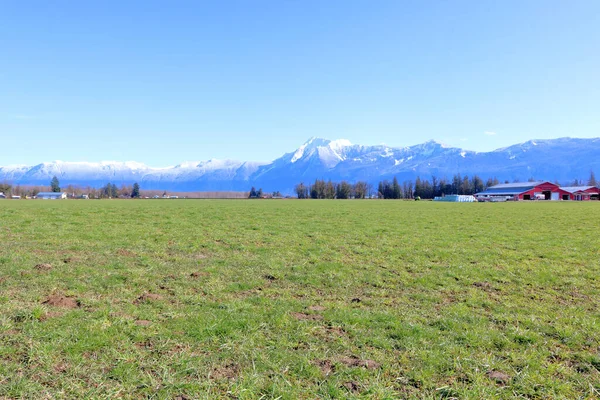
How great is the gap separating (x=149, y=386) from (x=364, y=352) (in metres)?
3.41

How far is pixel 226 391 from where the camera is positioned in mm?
5012

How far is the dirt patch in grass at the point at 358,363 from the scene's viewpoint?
5762mm

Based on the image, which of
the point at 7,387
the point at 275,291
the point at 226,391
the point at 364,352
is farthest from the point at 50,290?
the point at 364,352

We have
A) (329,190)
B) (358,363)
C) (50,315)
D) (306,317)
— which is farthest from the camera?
(329,190)

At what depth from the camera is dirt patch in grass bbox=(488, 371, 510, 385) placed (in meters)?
5.40

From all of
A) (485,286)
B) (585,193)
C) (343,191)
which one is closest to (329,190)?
(343,191)

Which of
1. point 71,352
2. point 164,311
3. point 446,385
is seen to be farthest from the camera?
point 164,311

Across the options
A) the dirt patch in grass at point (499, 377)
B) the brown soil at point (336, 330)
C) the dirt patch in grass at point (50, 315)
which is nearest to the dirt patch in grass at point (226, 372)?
the brown soil at point (336, 330)

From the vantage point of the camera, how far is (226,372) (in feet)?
18.1

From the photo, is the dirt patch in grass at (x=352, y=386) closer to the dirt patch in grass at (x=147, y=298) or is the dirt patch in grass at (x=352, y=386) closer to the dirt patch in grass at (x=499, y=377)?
the dirt patch in grass at (x=499, y=377)

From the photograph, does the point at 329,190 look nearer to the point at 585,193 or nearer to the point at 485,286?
the point at 585,193

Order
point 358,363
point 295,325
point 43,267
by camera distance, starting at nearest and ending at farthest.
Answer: point 358,363
point 295,325
point 43,267

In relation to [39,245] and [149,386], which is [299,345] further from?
[39,245]

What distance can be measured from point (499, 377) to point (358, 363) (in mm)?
2112
